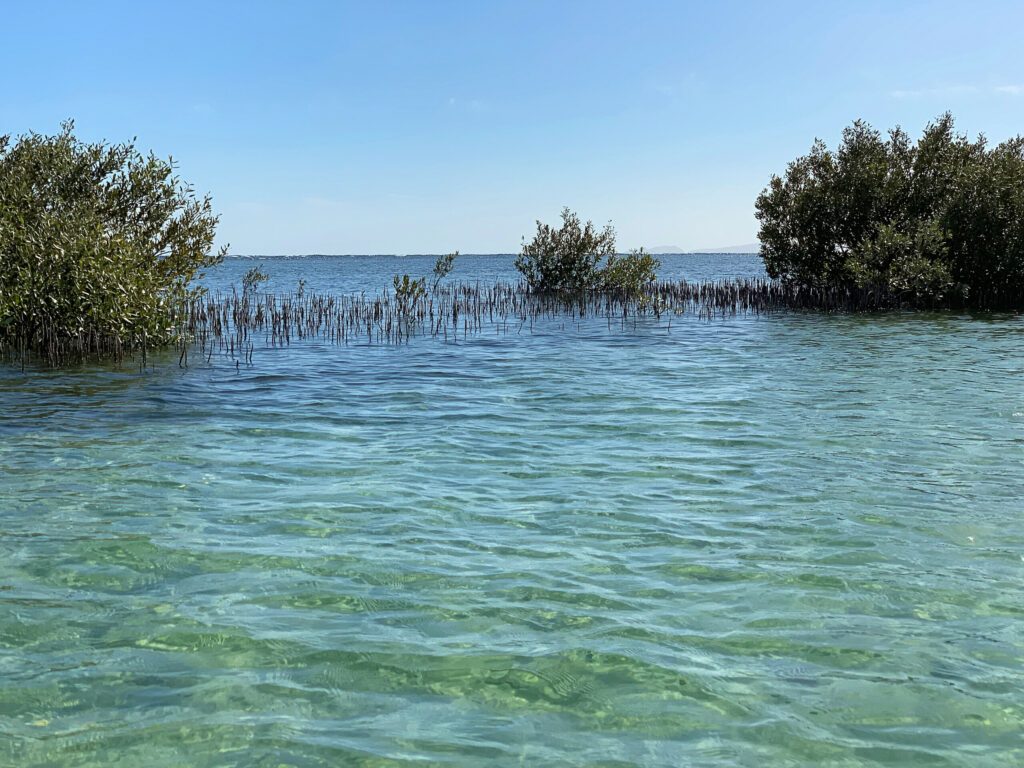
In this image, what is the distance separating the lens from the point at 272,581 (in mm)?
5910

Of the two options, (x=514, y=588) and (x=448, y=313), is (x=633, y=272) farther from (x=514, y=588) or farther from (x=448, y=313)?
(x=514, y=588)

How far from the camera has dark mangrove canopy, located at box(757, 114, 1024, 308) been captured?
30625mm

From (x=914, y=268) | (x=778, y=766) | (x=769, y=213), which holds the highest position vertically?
(x=769, y=213)

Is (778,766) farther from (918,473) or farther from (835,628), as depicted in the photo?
A: (918,473)

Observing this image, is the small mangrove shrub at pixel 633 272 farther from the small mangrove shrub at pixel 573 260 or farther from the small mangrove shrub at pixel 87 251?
the small mangrove shrub at pixel 87 251

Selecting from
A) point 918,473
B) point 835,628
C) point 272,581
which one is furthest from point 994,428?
point 272,581

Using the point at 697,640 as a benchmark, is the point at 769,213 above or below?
above

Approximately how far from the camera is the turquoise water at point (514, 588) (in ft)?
13.1

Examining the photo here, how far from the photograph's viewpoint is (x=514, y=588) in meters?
5.76

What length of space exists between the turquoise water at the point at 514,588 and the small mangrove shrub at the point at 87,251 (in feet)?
19.1

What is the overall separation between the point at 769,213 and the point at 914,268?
6755 millimetres

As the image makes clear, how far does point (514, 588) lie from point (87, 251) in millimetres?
15187

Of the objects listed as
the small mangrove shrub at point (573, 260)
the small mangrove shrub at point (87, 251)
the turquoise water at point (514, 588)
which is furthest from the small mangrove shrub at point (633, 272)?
the turquoise water at point (514, 588)

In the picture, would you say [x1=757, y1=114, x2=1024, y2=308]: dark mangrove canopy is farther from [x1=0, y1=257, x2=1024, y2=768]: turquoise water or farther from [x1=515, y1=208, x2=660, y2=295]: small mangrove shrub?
[x1=0, y1=257, x2=1024, y2=768]: turquoise water
